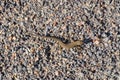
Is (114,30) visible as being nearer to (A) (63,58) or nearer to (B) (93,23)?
(B) (93,23)

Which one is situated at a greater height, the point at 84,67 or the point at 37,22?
the point at 37,22

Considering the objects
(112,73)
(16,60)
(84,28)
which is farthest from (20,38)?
(112,73)

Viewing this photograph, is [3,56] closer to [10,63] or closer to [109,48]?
[10,63]

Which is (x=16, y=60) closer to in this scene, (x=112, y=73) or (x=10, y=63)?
(x=10, y=63)

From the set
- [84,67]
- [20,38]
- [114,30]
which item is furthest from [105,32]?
[20,38]

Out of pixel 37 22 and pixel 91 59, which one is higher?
pixel 37 22
